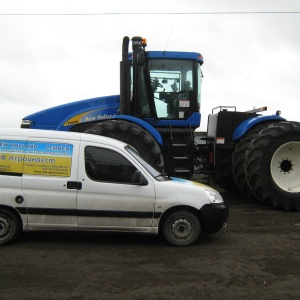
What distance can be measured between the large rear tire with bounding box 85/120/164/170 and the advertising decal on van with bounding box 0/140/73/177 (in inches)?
94.4

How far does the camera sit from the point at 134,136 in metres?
8.59

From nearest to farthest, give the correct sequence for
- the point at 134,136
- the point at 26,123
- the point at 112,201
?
1. the point at 112,201
2. the point at 134,136
3. the point at 26,123

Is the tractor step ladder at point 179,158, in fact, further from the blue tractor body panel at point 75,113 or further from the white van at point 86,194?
the white van at point 86,194

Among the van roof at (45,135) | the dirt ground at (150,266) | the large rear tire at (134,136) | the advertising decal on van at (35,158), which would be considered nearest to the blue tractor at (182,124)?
the large rear tire at (134,136)

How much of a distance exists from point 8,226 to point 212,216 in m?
3.04

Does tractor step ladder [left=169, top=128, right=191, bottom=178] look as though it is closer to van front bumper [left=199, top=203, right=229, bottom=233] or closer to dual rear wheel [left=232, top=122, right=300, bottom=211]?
dual rear wheel [left=232, top=122, right=300, bottom=211]

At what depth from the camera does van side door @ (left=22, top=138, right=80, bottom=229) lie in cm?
602

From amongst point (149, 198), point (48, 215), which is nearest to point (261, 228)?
point (149, 198)

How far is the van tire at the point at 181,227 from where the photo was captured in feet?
20.1

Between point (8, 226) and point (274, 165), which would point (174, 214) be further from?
point (274, 165)

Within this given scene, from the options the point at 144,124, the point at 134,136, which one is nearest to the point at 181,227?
the point at 134,136

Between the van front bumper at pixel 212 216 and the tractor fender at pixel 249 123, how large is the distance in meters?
A: 3.98

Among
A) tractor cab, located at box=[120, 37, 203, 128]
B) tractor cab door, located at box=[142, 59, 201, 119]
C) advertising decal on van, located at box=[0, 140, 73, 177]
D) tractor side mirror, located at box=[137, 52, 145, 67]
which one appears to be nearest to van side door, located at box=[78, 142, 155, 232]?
advertising decal on van, located at box=[0, 140, 73, 177]

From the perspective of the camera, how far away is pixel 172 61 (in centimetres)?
953
